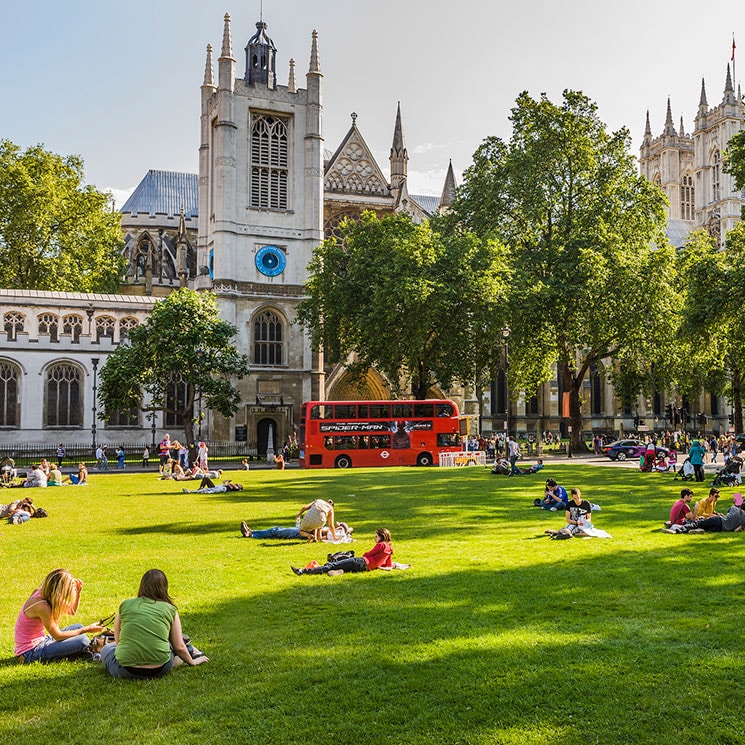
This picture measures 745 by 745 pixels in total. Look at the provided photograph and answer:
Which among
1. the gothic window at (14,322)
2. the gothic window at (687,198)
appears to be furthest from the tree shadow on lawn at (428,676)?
the gothic window at (687,198)

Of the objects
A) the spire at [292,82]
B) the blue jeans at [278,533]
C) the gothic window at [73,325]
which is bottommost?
the blue jeans at [278,533]

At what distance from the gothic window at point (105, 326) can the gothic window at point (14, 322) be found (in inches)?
166

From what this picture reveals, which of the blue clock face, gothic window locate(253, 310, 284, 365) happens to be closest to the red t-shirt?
gothic window locate(253, 310, 284, 365)

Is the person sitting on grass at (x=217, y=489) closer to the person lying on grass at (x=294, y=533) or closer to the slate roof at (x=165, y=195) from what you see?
the person lying on grass at (x=294, y=533)

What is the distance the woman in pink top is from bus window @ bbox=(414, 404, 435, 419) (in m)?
31.1

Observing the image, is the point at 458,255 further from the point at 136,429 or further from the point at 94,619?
the point at 94,619

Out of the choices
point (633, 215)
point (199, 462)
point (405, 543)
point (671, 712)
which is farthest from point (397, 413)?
point (671, 712)

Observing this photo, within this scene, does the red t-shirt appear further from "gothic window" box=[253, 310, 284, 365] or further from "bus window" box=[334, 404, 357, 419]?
"gothic window" box=[253, 310, 284, 365]

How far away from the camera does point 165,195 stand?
75625 millimetres

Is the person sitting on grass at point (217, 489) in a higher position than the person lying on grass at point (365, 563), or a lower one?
lower

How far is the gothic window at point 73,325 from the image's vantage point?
48125mm

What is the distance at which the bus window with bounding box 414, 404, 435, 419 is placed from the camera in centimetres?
3850

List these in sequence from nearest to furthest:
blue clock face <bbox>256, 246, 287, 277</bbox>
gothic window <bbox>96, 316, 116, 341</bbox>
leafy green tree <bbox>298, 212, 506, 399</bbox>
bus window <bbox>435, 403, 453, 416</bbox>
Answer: leafy green tree <bbox>298, 212, 506, 399</bbox>
bus window <bbox>435, 403, 453, 416</bbox>
gothic window <bbox>96, 316, 116, 341</bbox>
blue clock face <bbox>256, 246, 287, 277</bbox>

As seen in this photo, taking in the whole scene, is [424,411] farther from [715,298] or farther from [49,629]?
[49,629]
